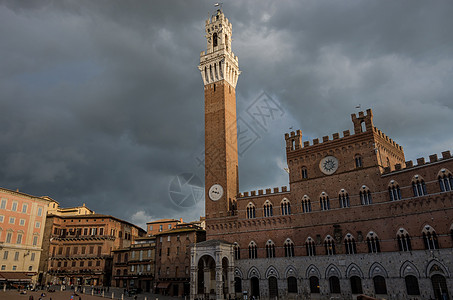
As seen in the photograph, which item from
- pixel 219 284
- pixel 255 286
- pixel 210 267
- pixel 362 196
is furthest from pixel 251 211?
pixel 362 196

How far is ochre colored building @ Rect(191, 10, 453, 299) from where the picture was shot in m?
34.7

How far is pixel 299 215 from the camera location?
148ft

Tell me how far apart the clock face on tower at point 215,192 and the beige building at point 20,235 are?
32.5 m

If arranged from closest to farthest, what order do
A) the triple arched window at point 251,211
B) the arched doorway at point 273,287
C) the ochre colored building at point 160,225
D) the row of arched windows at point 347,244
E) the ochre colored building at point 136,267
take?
the row of arched windows at point 347,244
the arched doorway at point 273,287
the triple arched window at point 251,211
the ochre colored building at point 136,267
the ochre colored building at point 160,225

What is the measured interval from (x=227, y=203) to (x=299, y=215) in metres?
11.6

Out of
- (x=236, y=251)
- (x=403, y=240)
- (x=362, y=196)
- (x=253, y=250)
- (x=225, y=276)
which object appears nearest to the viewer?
(x=403, y=240)

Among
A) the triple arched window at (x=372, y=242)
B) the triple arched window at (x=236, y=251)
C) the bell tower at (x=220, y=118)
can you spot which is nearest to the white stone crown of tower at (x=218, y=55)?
the bell tower at (x=220, y=118)

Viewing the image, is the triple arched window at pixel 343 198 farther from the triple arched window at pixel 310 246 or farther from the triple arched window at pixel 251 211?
the triple arched window at pixel 251 211

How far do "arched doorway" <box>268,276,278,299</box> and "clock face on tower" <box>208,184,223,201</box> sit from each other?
14506mm

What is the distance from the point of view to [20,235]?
187 feet

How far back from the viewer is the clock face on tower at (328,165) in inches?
1731

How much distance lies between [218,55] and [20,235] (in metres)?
46.2

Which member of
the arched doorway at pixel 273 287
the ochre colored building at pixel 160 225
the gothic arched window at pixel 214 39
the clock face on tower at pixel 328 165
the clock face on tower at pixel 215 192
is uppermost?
the gothic arched window at pixel 214 39

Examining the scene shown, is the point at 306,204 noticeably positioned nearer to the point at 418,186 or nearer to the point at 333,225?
the point at 333,225
